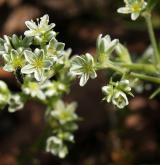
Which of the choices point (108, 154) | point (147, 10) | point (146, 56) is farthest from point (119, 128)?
point (147, 10)

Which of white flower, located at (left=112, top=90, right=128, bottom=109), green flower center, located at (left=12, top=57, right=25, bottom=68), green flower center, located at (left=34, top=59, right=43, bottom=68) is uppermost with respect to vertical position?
green flower center, located at (left=12, top=57, right=25, bottom=68)

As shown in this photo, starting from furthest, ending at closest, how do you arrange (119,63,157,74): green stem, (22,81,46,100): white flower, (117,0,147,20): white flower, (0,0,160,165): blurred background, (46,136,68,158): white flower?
(0,0,160,165): blurred background, (46,136,68,158): white flower, (22,81,46,100): white flower, (119,63,157,74): green stem, (117,0,147,20): white flower

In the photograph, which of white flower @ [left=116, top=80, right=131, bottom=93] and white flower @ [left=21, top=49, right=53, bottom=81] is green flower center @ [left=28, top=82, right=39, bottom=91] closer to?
white flower @ [left=21, top=49, right=53, bottom=81]

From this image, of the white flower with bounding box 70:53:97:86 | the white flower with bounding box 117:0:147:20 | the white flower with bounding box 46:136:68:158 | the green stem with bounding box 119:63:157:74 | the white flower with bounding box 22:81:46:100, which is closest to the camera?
the white flower with bounding box 70:53:97:86

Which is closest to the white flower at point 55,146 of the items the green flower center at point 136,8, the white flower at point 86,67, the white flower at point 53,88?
the white flower at point 53,88

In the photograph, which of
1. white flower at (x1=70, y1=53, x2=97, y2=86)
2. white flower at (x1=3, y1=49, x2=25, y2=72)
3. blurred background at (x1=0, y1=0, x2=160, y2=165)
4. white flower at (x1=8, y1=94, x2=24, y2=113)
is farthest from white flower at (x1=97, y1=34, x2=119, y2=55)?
blurred background at (x1=0, y1=0, x2=160, y2=165)

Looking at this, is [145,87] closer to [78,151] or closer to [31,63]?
[78,151]

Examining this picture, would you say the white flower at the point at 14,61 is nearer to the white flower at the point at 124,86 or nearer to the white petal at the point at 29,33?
the white petal at the point at 29,33
